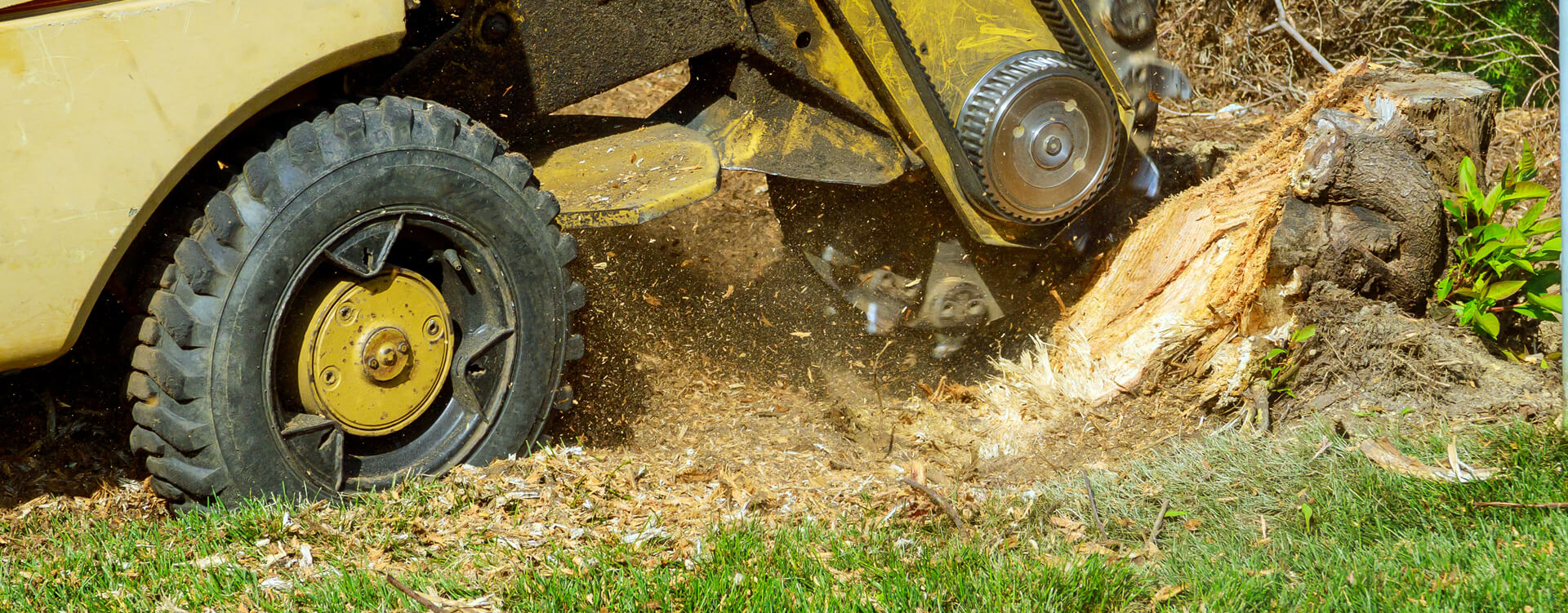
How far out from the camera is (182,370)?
2.44 meters

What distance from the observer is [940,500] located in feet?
9.56

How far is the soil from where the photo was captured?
314 centimetres

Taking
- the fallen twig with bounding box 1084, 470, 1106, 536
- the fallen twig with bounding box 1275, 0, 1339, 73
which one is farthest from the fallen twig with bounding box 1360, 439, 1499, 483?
the fallen twig with bounding box 1275, 0, 1339, 73

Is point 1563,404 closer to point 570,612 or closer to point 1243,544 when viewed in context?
point 1243,544

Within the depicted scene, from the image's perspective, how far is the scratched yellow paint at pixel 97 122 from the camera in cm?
215

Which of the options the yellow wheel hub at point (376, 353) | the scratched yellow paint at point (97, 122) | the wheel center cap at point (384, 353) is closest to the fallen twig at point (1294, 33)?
the yellow wheel hub at point (376, 353)

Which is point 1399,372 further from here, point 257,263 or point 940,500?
point 257,263

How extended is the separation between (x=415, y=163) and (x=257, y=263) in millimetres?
428

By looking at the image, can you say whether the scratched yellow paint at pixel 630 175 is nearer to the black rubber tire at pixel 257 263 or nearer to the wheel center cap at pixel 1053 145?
the black rubber tire at pixel 257 263

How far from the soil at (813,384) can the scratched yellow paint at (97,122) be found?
2.52ft

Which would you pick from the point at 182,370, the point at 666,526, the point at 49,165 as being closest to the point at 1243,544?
the point at 666,526

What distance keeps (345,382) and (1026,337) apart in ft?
7.88

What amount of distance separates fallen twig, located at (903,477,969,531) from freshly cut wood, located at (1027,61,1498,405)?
103 centimetres

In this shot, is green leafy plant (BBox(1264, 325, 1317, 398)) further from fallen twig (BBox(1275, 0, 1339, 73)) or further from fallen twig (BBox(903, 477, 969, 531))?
fallen twig (BBox(1275, 0, 1339, 73))
